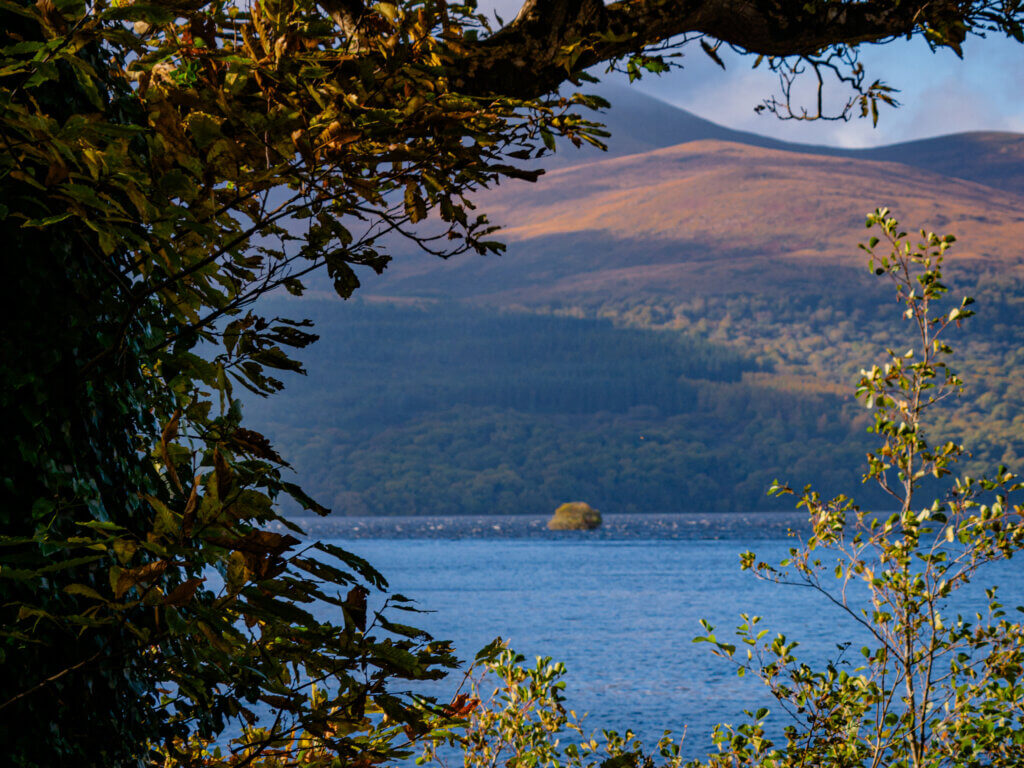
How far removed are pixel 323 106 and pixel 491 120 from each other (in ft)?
1.85

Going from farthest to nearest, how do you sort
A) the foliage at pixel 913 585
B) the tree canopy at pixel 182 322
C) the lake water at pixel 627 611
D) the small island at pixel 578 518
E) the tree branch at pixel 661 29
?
the small island at pixel 578 518 < the lake water at pixel 627 611 < the foliage at pixel 913 585 < the tree branch at pixel 661 29 < the tree canopy at pixel 182 322

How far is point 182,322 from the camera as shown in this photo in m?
2.52

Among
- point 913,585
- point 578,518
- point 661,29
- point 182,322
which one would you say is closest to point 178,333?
point 182,322

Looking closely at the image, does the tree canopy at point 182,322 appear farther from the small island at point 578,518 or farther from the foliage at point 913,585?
the small island at point 578,518

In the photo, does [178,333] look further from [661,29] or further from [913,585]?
[913,585]

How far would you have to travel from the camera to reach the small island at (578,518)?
Answer: 7013 inches

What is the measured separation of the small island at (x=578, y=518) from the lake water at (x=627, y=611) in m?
14.5

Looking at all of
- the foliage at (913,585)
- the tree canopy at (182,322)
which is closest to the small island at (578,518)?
the foliage at (913,585)

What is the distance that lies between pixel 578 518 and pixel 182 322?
177953 millimetres

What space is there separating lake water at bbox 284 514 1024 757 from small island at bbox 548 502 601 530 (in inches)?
573

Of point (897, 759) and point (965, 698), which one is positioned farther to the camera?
point (897, 759)

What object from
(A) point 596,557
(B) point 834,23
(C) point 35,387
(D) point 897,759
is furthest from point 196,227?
(A) point 596,557

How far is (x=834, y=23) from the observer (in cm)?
388

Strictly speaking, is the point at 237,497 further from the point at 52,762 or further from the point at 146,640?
the point at 52,762
